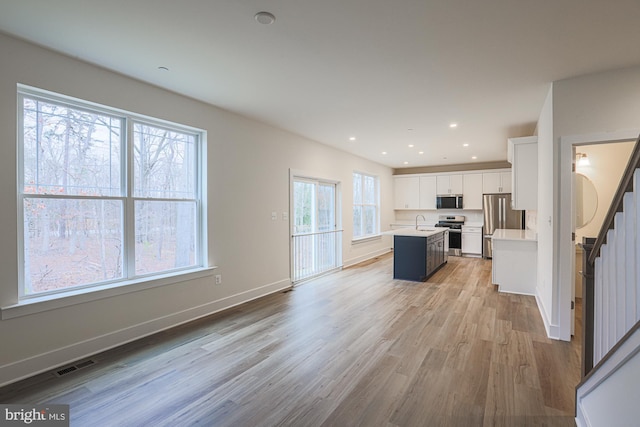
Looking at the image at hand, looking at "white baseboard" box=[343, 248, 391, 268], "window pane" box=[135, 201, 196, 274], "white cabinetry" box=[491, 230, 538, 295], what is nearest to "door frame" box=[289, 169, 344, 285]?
"white baseboard" box=[343, 248, 391, 268]

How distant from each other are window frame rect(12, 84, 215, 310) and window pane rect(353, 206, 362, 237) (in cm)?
434

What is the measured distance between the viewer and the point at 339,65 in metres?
2.81

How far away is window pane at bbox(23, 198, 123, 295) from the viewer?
2564 millimetres

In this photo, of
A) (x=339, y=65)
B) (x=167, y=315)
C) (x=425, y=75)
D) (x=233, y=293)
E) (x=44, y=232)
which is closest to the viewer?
(x=44, y=232)

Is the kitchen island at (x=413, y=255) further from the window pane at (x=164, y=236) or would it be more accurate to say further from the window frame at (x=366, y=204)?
the window pane at (x=164, y=236)

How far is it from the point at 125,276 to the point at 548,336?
14.3 ft

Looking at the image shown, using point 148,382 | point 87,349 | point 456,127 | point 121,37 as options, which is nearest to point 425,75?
point 456,127

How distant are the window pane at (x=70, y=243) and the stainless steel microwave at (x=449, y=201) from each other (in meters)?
7.90

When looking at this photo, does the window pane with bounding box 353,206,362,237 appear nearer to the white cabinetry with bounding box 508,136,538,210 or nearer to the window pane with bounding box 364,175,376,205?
the window pane with bounding box 364,175,376,205

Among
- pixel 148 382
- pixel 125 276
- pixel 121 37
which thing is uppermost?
pixel 121 37

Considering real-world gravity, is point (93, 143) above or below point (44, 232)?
above

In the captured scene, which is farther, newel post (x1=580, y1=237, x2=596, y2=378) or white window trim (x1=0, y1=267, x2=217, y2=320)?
white window trim (x1=0, y1=267, x2=217, y2=320)

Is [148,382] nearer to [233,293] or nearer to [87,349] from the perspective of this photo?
[87,349]

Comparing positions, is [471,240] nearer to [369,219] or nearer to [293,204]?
[369,219]
